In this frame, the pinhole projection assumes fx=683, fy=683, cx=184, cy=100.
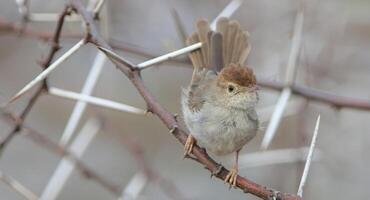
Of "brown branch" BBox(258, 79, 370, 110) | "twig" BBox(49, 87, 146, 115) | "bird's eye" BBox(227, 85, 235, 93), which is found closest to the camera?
"twig" BBox(49, 87, 146, 115)

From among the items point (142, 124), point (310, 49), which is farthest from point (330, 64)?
point (142, 124)

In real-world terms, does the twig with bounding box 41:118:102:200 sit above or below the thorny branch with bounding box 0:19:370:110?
below

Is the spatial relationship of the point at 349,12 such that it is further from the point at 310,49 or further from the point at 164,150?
the point at 164,150

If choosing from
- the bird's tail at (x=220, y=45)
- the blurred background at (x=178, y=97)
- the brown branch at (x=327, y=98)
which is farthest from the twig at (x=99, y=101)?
the bird's tail at (x=220, y=45)

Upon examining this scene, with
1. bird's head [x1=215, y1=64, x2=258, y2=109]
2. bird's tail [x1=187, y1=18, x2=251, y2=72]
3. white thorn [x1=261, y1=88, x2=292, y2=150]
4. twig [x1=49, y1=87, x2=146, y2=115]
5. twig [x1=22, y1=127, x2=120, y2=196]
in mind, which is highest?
bird's tail [x1=187, y1=18, x2=251, y2=72]

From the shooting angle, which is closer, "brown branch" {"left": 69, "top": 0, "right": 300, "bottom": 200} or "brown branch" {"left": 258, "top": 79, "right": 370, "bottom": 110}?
"brown branch" {"left": 69, "top": 0, "right": 300, "bottom": 200}

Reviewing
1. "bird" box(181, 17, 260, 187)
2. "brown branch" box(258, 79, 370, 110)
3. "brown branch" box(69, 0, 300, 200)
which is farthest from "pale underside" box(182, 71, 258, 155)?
"brown branch" box(69, 0, 300, 200)

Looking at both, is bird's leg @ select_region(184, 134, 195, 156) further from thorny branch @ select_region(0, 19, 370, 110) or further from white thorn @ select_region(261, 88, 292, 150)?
thorny branch @ select_region(0, 19, 370, 110)

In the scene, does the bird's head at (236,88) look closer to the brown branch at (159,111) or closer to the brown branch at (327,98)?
the brown branch at (327,98)
